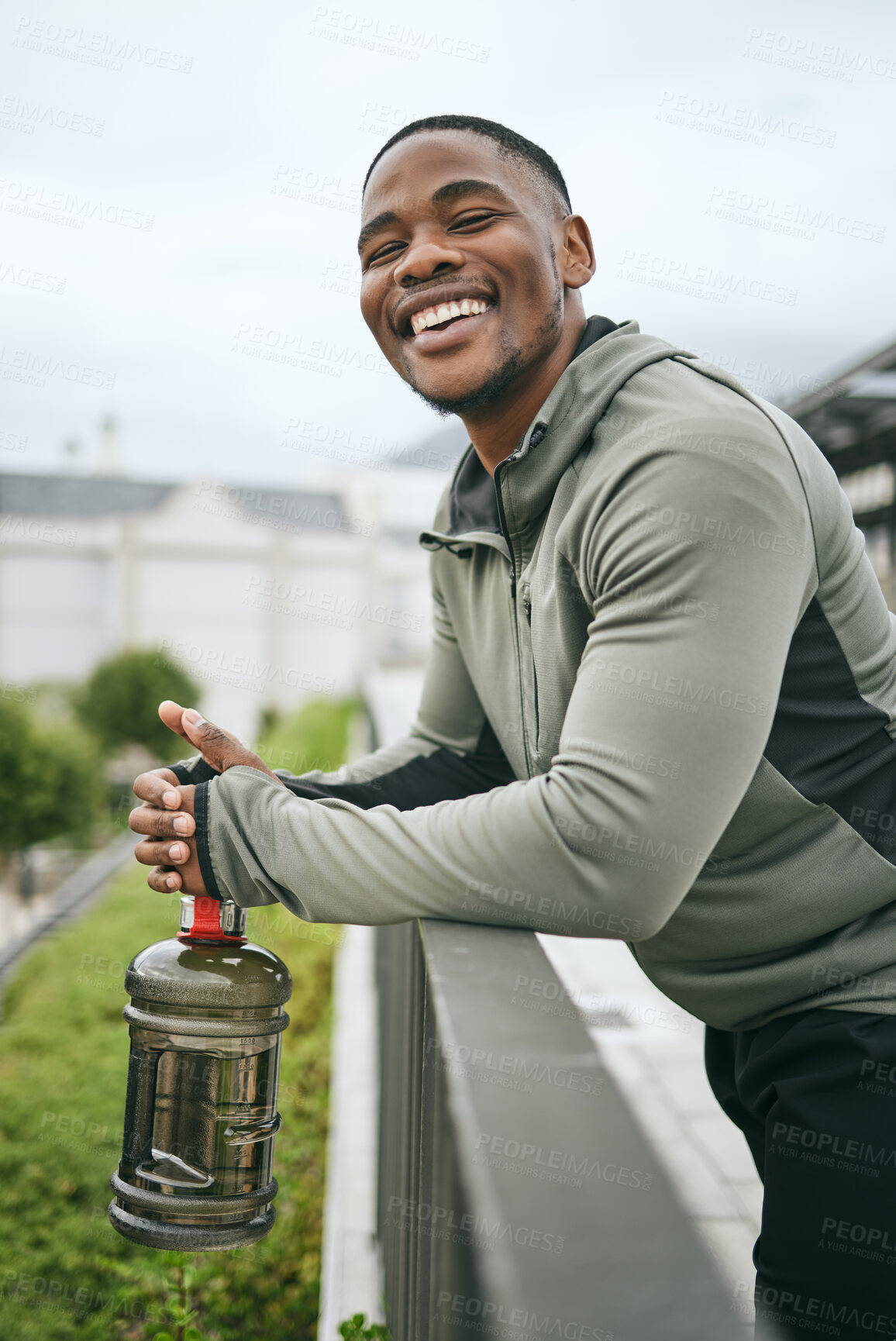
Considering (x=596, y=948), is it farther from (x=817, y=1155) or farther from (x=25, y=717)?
(x=25, y=717)

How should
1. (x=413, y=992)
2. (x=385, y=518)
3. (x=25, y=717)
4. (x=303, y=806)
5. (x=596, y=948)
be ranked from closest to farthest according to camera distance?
(x=303, y=806) < (x=413, y=992) < (x=596, y=948) < (x=25, y=717) < (x=385, y=518)

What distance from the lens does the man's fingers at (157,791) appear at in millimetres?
1632

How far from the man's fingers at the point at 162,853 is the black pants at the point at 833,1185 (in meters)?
A: 0.98

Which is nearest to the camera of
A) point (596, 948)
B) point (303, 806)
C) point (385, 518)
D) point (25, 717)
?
point (303, 806)

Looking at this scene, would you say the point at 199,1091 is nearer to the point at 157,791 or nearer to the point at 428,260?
the point at 157,791

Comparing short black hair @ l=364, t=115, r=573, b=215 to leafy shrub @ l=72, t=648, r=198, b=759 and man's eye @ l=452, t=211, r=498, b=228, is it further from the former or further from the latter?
leafy shrub @ l=72, t=648, r=198, b=759

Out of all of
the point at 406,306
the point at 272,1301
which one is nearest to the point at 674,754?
the point at 406,306

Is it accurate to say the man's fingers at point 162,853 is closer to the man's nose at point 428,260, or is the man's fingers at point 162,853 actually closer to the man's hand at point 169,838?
the man's hand at point 169,838

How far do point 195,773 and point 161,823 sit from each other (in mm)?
268

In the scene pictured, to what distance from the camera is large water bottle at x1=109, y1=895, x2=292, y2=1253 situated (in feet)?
5.98

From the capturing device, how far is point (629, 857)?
136 centimetres

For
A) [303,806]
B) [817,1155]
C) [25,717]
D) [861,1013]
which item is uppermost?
[303,806]

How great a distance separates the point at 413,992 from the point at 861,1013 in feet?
2.46

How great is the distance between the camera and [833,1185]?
1.57 m
